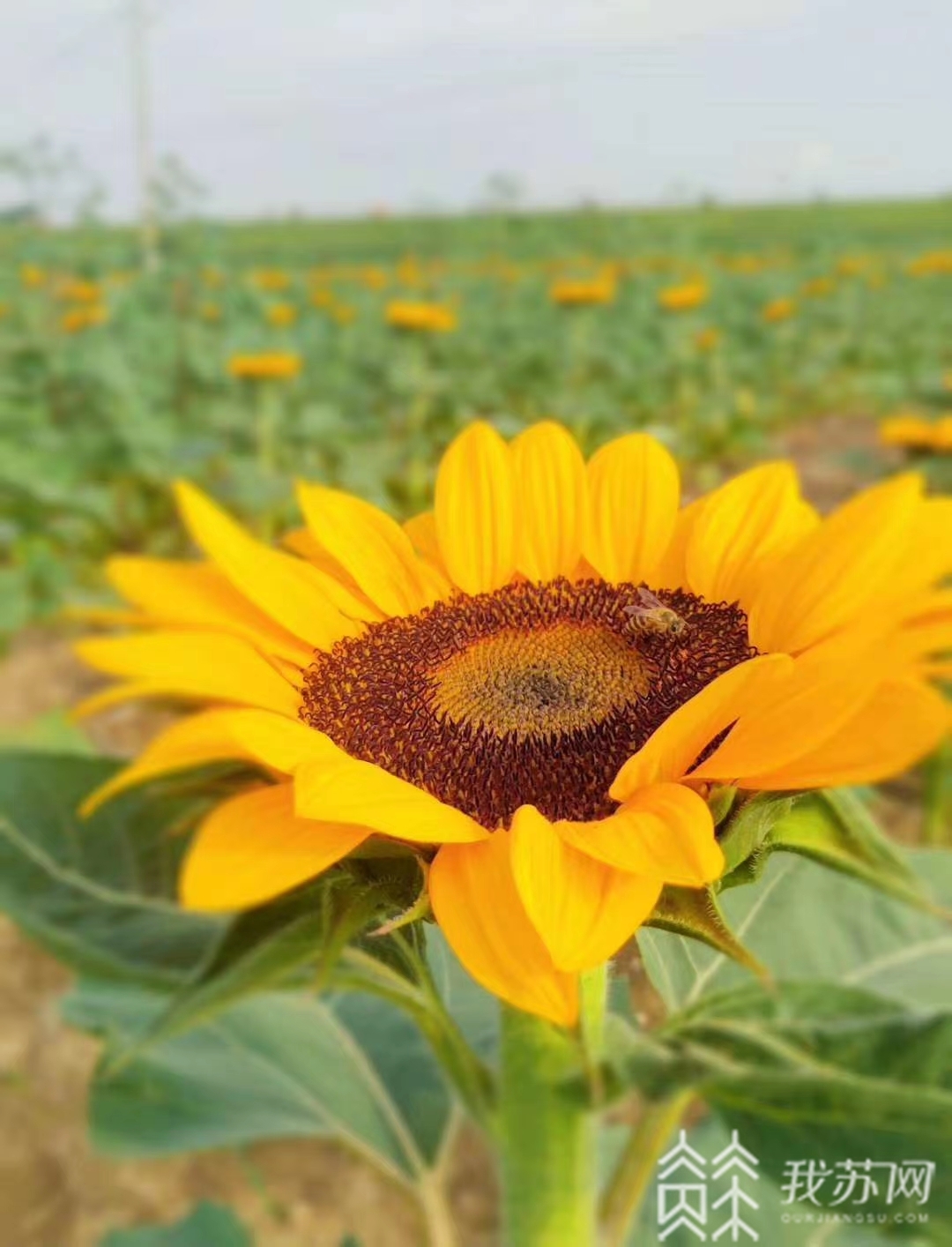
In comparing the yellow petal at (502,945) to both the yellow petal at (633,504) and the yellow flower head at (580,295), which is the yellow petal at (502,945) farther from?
the yellow flower head at (580,295)

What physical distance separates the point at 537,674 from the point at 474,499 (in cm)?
10

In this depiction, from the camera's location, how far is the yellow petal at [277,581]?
63cm

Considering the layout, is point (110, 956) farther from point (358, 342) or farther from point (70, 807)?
point (358, 342)

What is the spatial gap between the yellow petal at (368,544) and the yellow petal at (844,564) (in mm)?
Result: 209

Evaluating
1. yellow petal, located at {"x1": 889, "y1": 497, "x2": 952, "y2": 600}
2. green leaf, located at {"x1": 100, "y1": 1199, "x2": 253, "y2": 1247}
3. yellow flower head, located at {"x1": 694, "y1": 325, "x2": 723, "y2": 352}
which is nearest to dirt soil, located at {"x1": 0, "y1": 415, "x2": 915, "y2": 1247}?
green leaf, located at {"x1": 100, "y1": 1199, "x2": 253, "y2": 1247}

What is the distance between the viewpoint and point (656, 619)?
625 millimetres

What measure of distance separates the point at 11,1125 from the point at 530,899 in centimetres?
150

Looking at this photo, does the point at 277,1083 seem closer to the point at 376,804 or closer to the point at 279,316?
the point at 376,804

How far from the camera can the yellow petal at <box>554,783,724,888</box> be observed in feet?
1.39

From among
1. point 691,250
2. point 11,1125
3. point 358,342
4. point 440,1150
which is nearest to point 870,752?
point 440,1150

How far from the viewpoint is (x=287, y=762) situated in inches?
19.5

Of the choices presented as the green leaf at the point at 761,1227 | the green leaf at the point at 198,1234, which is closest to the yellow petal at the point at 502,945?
the green leaf at the point at 761,1227

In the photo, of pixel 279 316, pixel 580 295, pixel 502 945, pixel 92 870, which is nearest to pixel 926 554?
pixel 502 945

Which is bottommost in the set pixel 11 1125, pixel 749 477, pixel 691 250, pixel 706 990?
pixel 11 1125
